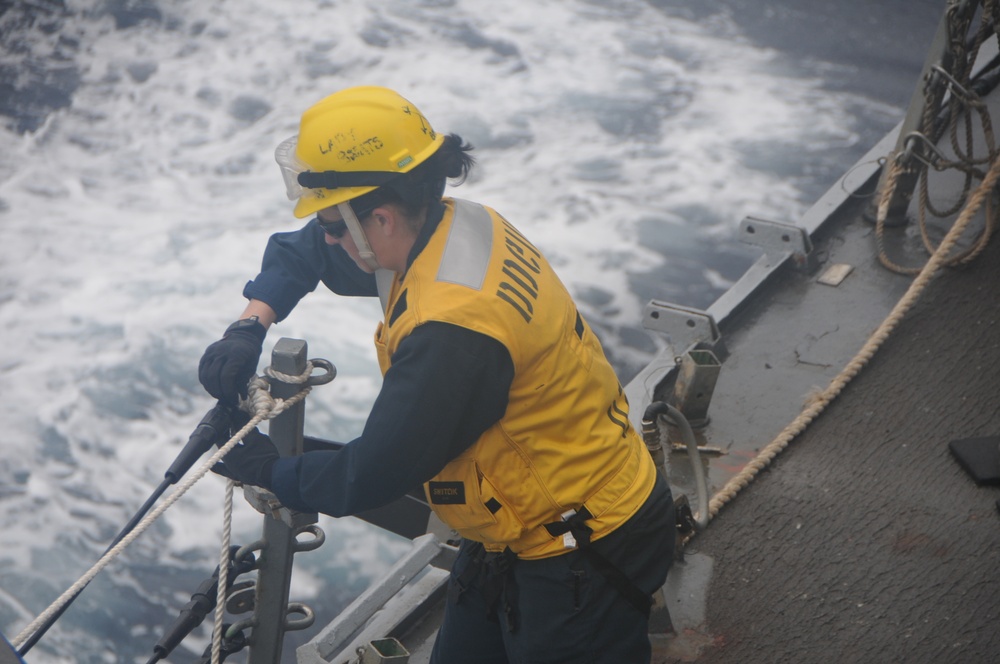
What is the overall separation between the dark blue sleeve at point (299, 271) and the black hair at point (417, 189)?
18.0 inches

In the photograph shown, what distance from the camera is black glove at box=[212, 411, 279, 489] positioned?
6.38 feet

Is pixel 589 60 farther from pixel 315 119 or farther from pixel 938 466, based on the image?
pixel 315 119

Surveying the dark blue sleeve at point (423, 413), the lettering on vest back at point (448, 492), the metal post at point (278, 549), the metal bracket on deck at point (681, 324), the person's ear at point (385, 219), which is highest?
the person's ear at point (385, 219)

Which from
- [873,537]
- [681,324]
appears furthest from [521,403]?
[681,324]

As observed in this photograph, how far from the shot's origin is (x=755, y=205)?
956 cm

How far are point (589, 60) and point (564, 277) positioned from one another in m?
4.44

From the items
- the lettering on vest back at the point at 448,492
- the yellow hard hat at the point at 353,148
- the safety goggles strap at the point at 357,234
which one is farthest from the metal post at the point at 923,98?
the lettering on vest back at the point at 448,492

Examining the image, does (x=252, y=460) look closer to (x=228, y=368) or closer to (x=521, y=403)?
(x=228, y=368)

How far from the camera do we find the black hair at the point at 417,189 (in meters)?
1.89

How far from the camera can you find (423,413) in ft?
5.53

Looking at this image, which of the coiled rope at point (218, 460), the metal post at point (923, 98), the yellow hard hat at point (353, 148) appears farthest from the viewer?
the metal post at point (923, 98)

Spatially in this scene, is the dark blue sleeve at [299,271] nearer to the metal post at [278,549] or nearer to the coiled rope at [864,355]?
the metal post at [278,549]

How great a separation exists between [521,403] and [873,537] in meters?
1.75

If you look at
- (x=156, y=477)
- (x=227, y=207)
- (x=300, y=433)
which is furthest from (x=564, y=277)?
(x=300, y=433)
